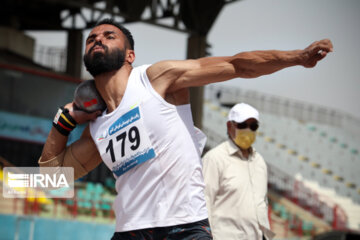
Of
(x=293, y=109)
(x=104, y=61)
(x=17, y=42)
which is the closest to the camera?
(x=104, y=61)

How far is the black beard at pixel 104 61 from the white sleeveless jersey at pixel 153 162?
0.47 ft

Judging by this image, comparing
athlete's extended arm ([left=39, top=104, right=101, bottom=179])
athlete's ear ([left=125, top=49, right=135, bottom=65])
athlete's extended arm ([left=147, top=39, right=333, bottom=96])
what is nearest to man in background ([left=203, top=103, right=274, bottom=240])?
athlete's extended arm ([left=39, top=104, right=101, bottom=179])

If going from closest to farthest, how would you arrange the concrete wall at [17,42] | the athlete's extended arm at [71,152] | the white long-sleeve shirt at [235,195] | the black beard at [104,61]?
1. the black beard at [104,61]
2. the athlete's extended arm at [71,152]
3. the white long-sleeve shirt at [235,195]
4. the concrete wall at [17,42]

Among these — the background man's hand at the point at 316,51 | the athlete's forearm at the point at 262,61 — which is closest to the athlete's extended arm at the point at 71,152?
the athlete's forearm at the point at 262,61

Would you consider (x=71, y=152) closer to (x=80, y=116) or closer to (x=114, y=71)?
(x=80, y=116)

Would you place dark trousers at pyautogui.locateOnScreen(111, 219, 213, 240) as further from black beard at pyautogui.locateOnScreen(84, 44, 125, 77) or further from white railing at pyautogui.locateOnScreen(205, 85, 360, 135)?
white railing at pyautogui.locateOnScreen(205, 85, 360, 135)

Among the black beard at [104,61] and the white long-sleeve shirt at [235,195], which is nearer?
the black beard at [104,61]

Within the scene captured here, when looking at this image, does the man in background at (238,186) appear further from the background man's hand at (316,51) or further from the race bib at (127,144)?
the background man's hand at (316,51)

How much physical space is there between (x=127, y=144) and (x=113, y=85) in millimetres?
348

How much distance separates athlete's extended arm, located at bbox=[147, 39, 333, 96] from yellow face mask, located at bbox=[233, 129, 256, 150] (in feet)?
6.54

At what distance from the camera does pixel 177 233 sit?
9.29 feet

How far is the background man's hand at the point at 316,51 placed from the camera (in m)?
2.76

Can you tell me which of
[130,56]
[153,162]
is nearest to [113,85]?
[130,56]

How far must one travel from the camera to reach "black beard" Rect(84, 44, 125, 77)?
9.91ft
